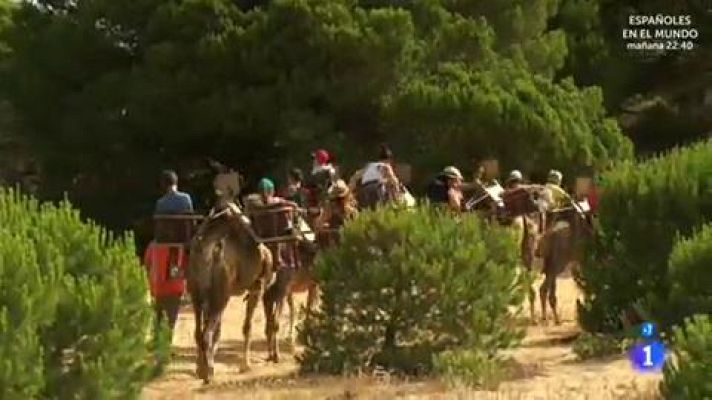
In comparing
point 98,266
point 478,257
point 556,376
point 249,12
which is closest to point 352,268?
point 478,257

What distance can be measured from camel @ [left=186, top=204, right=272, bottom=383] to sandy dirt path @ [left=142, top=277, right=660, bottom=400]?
40 centimetres

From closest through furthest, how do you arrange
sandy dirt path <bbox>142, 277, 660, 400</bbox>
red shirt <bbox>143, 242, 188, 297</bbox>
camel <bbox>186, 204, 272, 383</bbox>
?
1. sandy dirt path <bbox>142, 277, 660, 400</bbox>
2. camel <bbox>186, 204, 272, 383</bbox>
3. red shirt <bbox>143, 242, 188, 297</bbox>

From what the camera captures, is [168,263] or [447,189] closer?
[168,263]

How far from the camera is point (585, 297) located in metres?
13.0

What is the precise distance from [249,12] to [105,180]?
3.91 meters

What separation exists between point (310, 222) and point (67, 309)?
6909 millimetres

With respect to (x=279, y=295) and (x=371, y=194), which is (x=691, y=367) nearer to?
(x=279, y=295)

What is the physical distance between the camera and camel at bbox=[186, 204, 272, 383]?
452 inches

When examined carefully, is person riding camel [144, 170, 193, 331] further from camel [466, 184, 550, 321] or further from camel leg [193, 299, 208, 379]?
camel [466, 184, 550, 321]

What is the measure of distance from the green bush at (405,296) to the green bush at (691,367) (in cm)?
427

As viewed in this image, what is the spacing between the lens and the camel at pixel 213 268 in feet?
37.7

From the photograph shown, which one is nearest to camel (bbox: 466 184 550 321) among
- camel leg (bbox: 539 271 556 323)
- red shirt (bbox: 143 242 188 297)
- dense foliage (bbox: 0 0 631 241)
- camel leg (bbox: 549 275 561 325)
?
camel leg (bbox: 539 271 556 323)

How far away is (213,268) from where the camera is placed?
11.5 m

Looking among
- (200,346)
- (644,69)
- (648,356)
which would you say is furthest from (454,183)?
(644,69)
